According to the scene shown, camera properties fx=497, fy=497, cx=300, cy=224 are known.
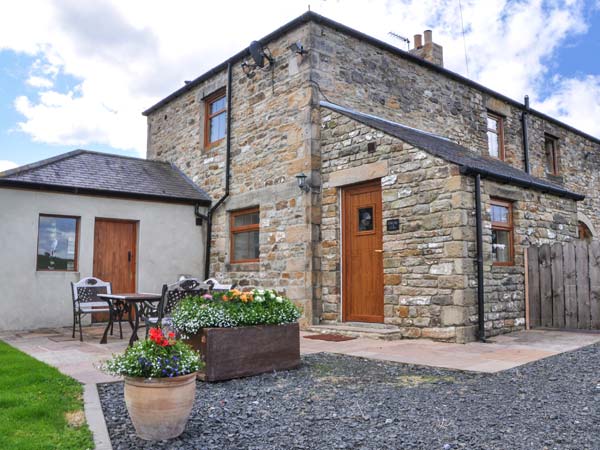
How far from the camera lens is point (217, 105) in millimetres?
11398

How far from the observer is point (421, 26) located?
12195mm

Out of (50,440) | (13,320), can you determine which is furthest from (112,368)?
(13,320)

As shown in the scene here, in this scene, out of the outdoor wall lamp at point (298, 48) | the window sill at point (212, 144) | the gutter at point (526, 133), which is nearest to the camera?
the outdoor wall lamp at point (298, 48)

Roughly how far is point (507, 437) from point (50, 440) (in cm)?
272

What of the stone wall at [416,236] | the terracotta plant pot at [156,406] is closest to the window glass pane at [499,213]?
the stone wall at [416,236]

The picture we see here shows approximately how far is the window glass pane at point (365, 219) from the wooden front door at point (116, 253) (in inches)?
192

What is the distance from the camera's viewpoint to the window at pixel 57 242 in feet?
30.0

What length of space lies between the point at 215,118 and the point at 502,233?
6.80 metres

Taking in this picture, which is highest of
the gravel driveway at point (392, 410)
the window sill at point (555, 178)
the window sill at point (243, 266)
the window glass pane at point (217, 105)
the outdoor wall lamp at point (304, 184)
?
the window glass pane at point (217, 105)

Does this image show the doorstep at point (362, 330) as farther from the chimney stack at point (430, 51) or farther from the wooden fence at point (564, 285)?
the chimney stack at point (430, 51)

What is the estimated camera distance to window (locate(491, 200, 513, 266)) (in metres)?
7.56

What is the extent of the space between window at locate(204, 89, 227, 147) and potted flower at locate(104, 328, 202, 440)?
822 cm

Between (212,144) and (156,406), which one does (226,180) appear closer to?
(212,144)

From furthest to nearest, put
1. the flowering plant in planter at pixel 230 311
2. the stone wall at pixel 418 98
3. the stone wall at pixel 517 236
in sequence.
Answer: the stone wall at pixel 418 98, the stone wall at pixel 517 236, the flowering plant in planter at pixel 230 311
